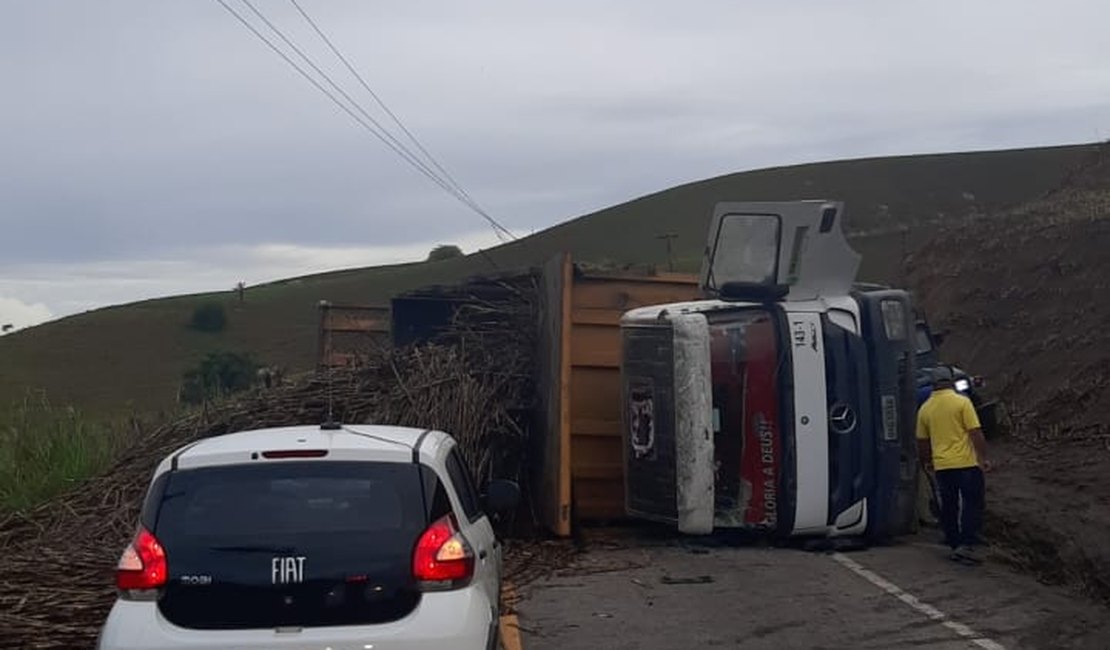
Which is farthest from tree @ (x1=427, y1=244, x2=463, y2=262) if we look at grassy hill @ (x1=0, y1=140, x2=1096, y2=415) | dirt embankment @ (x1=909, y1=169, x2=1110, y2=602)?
dirt embankment @ (x1=909, y1=169, x2=1110, y2=602)

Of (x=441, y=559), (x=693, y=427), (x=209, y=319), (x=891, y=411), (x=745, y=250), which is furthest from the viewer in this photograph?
(x=209, y=319)

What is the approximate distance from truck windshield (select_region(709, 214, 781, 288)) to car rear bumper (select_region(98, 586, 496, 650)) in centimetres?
758

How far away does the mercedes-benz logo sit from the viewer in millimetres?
14016

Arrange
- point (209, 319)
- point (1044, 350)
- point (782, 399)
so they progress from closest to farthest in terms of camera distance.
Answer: point (782, 399), point (1044, 350), point (209, 319)

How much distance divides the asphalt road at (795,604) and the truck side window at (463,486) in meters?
1.72

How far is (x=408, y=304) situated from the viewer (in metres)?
18.5

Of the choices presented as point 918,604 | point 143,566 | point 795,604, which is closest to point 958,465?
point 918,604

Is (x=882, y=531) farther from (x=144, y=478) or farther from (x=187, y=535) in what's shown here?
(x=187, y=535)

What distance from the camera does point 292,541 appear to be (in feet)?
24.1

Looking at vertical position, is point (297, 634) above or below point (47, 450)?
below

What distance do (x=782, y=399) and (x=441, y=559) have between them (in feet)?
22.7

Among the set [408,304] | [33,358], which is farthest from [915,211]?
[408,304]

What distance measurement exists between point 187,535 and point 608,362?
833 cm

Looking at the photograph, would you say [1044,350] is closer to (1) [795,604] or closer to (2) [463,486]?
(1) [795,604]
